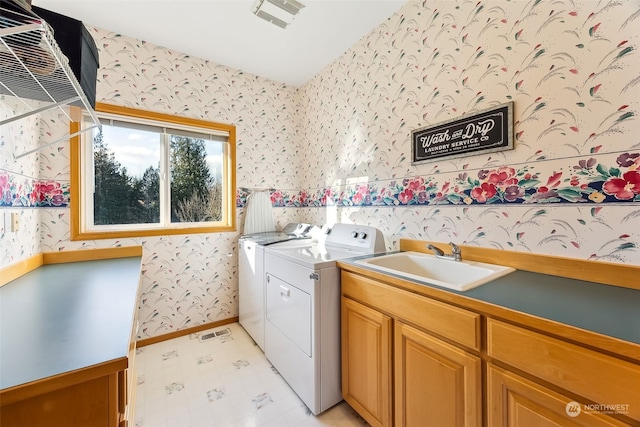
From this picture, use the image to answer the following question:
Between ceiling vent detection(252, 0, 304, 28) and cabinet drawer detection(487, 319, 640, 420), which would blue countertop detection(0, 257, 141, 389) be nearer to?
cabinet drawer detection(487, 319, 640, 420)

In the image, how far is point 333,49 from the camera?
238 cm

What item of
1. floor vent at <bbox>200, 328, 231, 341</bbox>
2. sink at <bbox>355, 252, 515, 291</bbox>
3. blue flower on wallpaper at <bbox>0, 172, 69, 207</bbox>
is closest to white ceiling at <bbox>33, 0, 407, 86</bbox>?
blue flower on wallpaper at <bbox>0, 172, 69, 207</bbox>

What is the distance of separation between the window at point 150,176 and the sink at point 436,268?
5.72 ft

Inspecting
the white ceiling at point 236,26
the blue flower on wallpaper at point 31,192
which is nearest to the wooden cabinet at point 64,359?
the blue flower on wallpaper at point 31,192

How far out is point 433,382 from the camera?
1.06 metres

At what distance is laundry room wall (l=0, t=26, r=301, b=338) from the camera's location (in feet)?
5.82

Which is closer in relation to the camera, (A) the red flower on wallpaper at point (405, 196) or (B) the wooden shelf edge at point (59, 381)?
(B) the wooden shelf edge at point (59, 381)

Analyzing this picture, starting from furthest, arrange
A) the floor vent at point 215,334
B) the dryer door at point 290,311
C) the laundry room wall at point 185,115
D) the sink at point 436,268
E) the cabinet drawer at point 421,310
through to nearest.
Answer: the floor vent at point 215,334 < the laundry room wall at point 185,115 < the dryer door at point 290,311 < the sink at point 436,268 < the cabinet drawer at point 421,310

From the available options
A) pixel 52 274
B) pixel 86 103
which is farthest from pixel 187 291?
pixel 86 103

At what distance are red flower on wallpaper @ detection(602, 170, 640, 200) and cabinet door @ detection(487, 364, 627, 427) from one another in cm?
85

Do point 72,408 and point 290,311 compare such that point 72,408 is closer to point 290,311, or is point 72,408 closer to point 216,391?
point 290,311

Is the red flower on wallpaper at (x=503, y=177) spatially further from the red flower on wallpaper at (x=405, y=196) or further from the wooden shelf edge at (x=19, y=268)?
the wooden shelf edge at (x=19, y=268)

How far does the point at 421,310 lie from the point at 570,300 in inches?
19.2

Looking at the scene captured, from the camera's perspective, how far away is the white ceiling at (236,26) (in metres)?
1.83
